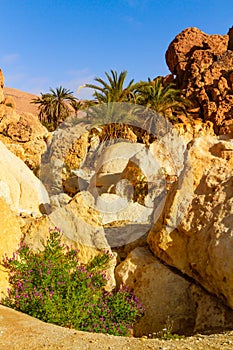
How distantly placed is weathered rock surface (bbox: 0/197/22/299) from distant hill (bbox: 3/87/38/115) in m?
91.4

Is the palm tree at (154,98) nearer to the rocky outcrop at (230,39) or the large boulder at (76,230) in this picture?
the rocky outcrop at (230,39)

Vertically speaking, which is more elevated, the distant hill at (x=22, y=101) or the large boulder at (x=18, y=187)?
the distant hill at (x=22, y=101)

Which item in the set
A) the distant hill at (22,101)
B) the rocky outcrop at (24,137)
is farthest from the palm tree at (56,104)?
the distant hill at (22,101)

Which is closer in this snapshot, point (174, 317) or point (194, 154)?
point (174, 317)

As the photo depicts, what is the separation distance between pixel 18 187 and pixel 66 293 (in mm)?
4477

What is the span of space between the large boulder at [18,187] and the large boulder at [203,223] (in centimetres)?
363

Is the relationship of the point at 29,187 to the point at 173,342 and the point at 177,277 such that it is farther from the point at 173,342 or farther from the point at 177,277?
the point at 173,342

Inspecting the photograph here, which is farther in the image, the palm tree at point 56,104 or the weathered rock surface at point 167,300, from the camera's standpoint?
the palm tree at point 56,104

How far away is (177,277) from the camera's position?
555 centimetres

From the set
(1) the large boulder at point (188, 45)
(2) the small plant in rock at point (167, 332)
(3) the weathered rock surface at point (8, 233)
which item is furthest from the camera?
(1) the large boulder at point (188, 45)

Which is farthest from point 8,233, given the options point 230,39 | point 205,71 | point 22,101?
point 22,101

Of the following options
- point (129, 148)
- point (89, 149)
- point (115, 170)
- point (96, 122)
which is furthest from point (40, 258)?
point (96, 122)

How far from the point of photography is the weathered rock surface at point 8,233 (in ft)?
17.9

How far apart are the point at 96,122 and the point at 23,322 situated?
20699 millimetres
